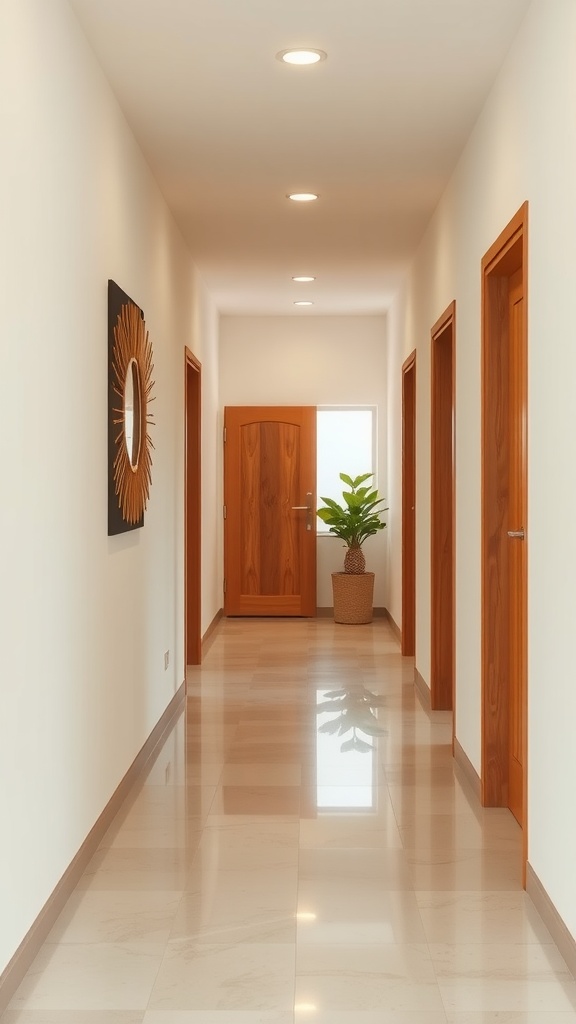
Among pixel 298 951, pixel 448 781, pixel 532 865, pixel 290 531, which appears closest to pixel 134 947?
pixel 298 951

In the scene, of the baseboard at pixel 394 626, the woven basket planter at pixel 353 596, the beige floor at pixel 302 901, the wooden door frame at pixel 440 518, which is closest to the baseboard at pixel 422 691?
the wooden door frame at pixel 440 518

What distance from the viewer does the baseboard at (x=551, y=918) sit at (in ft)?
9.00

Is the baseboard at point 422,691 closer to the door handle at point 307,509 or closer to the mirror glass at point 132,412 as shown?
the mirror glass at point 132,412

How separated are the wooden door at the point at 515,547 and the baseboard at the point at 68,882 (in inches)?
59.9

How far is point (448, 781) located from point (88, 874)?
175cm

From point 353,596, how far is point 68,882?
646cm

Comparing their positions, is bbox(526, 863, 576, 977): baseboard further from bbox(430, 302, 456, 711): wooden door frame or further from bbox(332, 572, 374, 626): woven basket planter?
bbox(332, 572, 374, 626): woven basket planter

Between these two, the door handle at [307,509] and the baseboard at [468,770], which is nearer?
the baseboard at [468,770]

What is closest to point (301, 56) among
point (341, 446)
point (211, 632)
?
point (211, 632)

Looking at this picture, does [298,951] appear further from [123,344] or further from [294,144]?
[294,144]

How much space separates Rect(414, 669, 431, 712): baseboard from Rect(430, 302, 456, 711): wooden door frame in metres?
0.10

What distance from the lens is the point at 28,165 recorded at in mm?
2803

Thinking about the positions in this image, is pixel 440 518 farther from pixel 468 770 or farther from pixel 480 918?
pixel 480 918

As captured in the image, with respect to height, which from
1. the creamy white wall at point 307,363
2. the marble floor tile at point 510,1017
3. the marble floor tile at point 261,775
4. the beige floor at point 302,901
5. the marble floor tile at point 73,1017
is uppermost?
the creamy white wall at point 307,363
